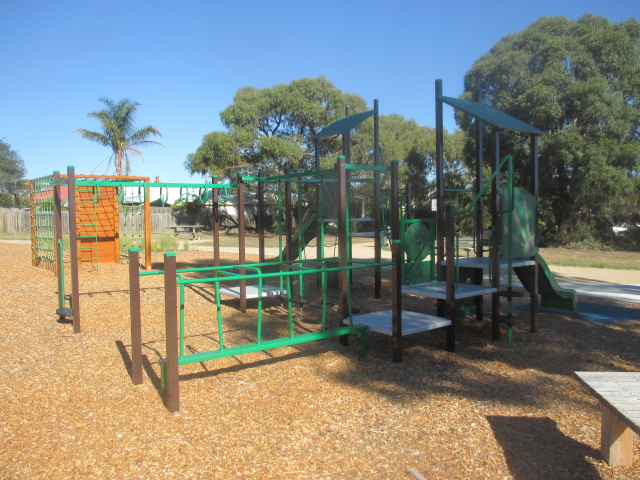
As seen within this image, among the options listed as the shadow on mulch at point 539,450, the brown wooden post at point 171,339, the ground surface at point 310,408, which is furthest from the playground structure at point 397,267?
the shadow on mulch at point 539,450

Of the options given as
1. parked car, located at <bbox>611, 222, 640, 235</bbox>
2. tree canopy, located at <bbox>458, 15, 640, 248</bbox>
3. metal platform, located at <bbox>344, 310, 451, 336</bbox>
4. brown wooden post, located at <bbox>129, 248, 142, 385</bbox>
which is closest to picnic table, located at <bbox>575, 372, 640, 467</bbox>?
metal platform, located at <bbox>344, 310, 451, 336</bbox>

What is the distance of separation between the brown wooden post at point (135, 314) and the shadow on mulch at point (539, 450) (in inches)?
111

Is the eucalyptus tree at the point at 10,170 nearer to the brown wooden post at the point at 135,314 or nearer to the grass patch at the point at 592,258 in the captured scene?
the grass patch at the point at 592,258

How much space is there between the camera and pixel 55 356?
17.3ft

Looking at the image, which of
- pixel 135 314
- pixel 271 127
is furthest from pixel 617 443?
pixel 271 127

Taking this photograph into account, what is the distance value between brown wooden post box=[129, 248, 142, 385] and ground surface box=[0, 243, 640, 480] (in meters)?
0.17

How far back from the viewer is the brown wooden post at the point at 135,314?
413cm

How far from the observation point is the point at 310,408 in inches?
157

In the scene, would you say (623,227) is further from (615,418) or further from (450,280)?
(615,418)

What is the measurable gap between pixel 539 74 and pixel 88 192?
1619 centimetres

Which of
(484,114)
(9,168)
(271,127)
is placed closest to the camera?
(484,114)

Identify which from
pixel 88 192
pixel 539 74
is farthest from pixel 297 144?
pixel 88 192

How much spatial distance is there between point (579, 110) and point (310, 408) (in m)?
18.4

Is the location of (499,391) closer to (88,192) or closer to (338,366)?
(338,366)
